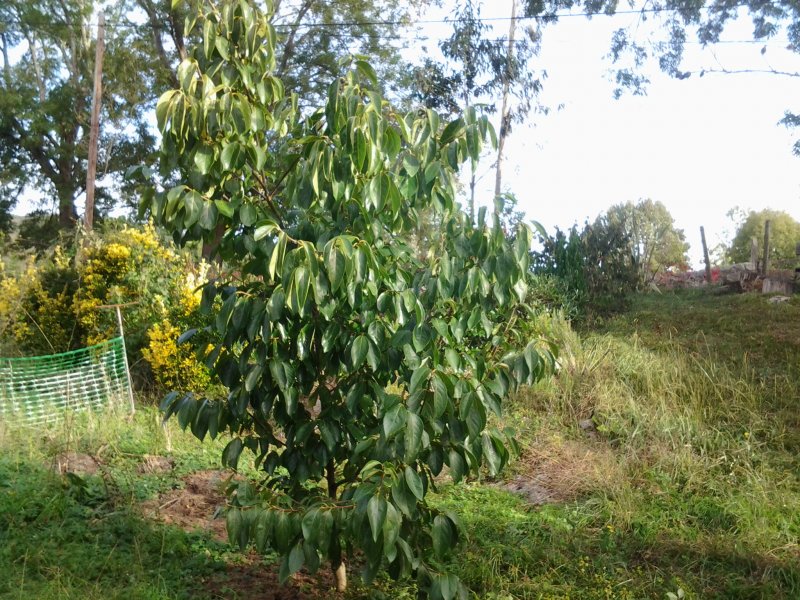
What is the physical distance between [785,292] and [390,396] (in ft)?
41.5

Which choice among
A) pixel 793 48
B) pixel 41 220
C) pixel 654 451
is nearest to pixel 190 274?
pixel 654 451

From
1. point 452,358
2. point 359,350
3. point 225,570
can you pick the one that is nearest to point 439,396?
point 452,358

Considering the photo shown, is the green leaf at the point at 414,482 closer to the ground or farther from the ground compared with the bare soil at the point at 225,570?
farther from the ground

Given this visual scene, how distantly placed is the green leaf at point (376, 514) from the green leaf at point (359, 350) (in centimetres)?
56

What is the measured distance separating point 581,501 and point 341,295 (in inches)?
128

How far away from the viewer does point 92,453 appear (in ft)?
19.5

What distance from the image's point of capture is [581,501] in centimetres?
549

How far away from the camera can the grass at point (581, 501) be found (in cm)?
420

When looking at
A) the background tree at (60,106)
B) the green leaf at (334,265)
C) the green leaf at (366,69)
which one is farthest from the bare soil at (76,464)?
the background tree at (60,106)

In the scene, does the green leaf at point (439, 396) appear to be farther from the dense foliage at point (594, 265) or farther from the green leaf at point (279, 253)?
the dense foliage at point (594, 265)

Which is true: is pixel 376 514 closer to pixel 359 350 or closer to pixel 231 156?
pixel 359 350

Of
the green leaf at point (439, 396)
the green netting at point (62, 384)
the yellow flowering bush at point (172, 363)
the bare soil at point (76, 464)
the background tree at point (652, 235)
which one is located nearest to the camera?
the green leaf at point (439, 396)

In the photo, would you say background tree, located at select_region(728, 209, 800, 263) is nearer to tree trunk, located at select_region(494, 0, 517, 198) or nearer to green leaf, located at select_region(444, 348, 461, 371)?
tree trunk, located at select_region(494, 0, 517, 198)

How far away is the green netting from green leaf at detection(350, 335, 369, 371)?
4700 mm
